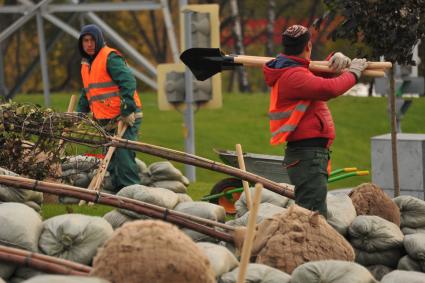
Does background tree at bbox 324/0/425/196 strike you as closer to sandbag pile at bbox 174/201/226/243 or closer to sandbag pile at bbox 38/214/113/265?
sandbag pile at bbox 174/201/226/243

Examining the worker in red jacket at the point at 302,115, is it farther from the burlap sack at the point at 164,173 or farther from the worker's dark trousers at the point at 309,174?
the burlap sack at the point at 164,173

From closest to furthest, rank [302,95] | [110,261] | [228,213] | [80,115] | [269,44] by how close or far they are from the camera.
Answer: [110,261], [302,95], [80,115], [228,213], [269,44]

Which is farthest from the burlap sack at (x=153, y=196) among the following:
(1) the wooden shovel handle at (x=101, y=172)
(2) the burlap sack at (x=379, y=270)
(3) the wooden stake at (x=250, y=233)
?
(3) the wooden stake at (x=250, y=233)

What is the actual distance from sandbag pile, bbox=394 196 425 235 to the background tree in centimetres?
294

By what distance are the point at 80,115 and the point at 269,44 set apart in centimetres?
3603

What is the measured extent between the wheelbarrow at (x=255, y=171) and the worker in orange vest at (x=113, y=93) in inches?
35.3

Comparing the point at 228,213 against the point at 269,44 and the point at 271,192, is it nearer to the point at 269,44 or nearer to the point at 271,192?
the point at 271,192

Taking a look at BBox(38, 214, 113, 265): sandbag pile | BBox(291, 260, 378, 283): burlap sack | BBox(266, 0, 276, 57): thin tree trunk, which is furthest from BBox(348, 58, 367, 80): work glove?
BBox(266, 0, 276, 57): thin tree trunk

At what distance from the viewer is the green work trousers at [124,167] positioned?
15758 mm

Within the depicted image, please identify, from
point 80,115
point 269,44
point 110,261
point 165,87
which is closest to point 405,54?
point 80,115

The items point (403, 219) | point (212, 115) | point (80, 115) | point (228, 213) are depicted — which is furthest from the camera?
point (212, 115)

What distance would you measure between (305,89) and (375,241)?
1319 millimetres

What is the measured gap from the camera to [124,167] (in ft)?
51.9

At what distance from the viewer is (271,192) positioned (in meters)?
13.4
